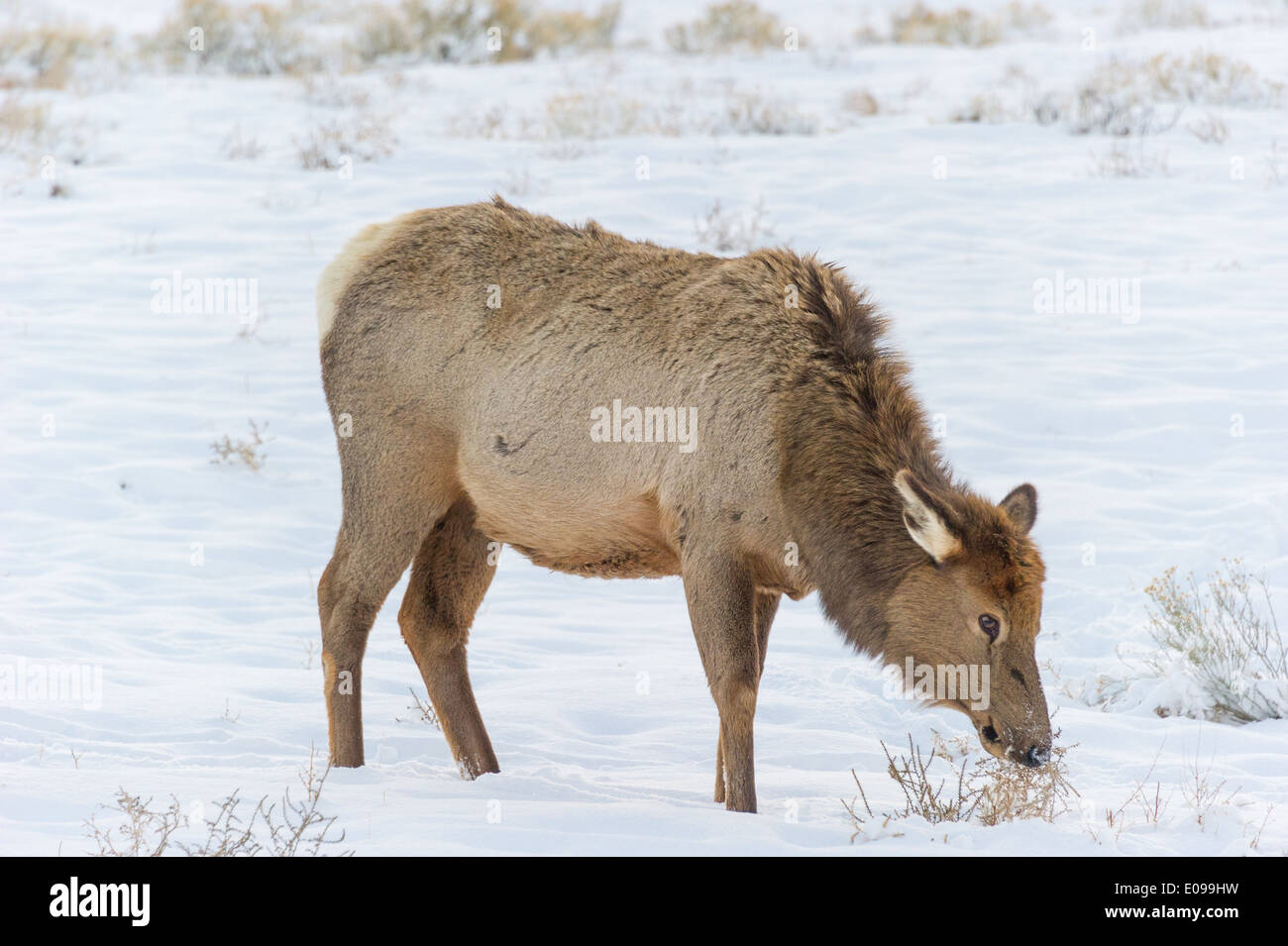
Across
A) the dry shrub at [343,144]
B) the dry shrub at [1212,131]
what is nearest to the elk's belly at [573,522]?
the dry shrub at [343,144]

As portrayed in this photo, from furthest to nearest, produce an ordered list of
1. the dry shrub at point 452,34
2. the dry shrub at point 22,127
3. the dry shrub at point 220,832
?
the dry shrub at point 452,34 → the dry shrub at point 22,127 → the dry shrub at point 220,832

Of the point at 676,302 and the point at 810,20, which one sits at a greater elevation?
the point at 810,20

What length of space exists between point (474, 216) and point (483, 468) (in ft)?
4.60

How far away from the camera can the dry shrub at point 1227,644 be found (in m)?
7.45

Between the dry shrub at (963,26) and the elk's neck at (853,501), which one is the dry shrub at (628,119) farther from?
the elk's neck at (853,501)

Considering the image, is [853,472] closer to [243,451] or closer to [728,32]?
[243,451]

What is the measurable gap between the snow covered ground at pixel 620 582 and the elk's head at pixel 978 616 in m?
0.43

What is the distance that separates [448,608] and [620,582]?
3980mm

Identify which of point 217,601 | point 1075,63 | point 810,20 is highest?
point 810,20

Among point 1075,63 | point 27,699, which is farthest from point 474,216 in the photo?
point 1075,63

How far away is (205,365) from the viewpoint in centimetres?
1288

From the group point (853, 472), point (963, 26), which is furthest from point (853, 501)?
point (963, 26)

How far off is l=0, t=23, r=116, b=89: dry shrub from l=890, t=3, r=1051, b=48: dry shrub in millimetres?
14791
